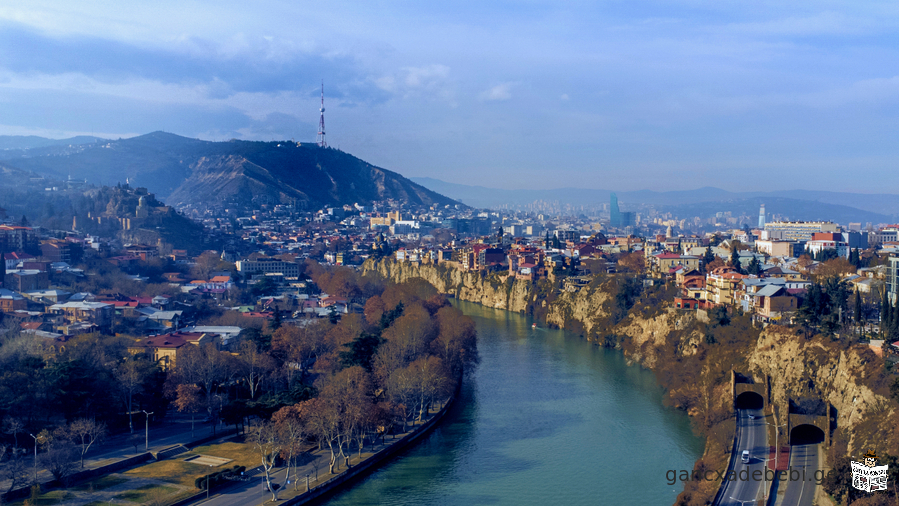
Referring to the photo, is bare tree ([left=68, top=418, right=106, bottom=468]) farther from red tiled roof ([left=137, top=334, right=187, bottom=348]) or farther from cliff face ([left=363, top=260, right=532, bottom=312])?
cliff face ([left=363, top=260, right=532, bottom=312])

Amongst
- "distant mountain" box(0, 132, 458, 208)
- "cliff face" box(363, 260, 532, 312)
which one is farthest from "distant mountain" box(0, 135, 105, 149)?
"cliff face" box(363, 260, 532, 312)

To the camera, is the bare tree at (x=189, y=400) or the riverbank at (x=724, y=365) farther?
the bare tree at (x=189, y=400)

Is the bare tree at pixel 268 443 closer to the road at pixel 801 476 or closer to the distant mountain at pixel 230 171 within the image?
the road at pixel 801 476

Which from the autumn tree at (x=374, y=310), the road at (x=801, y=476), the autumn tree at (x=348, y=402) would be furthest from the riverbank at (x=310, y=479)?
the autumn tree at (x=374, y=310)

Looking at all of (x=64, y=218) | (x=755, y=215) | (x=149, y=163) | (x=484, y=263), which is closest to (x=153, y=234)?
(x=64, y=218)

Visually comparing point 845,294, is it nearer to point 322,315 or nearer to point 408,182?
point 322,315
